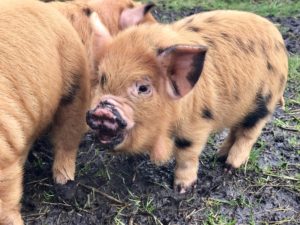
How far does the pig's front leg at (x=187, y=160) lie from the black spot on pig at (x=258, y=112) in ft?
1.63

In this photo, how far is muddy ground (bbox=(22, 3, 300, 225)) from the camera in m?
4.59

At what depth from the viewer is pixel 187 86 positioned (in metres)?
3.97

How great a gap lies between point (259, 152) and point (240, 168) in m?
0.35

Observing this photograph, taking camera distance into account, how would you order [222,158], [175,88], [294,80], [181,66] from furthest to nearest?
[294,80], [222,158], [175,88], [181,66]

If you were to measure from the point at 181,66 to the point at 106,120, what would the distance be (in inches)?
24.5

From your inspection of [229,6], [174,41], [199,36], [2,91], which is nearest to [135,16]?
[199,36]

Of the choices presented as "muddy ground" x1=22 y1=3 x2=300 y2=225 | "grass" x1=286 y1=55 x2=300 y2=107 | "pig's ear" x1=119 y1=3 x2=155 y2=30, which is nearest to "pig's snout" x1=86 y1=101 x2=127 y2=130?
"muddy ground" x1=22 y1=3 x2=300 y2=225

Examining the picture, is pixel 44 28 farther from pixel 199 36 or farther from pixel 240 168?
pixel 240 168

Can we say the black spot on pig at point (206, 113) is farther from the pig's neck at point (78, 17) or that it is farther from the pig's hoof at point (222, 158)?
the pig's neck at point (78, 17)

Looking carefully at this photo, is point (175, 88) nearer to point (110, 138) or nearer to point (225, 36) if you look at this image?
point (110, 138)

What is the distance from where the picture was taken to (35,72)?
4109 mm

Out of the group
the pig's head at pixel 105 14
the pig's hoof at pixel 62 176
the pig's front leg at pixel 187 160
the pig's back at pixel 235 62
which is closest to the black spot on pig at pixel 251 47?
the pig's back at pixel 235 62

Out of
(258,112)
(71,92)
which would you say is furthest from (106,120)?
(258,112)

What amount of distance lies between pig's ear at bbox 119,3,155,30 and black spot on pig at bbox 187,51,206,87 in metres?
1.65
